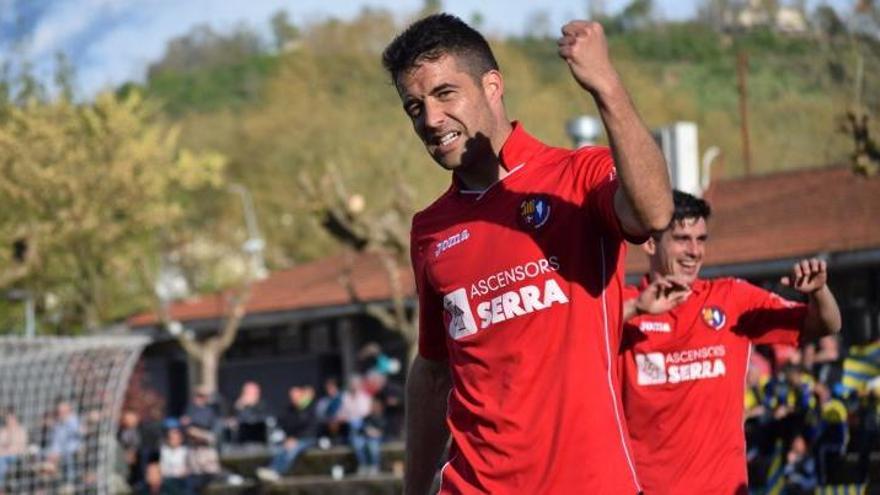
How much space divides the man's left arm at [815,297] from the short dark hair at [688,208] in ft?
2.19

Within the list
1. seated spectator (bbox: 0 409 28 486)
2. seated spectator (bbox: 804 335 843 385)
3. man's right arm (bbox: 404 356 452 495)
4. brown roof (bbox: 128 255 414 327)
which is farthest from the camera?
brown roof (bbox: 128 255 414 327)

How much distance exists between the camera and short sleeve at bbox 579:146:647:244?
4762mm

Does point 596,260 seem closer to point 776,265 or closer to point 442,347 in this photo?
point 442,347

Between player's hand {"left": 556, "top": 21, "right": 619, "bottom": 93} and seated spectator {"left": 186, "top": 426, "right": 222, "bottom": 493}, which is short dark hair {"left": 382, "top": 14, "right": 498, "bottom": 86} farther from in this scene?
seated spectator {"left": 186, "top": 426, "right": 222, "bottom": 493}

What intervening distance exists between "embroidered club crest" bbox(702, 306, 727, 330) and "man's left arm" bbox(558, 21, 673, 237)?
3511 millimetres

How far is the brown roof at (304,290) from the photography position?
134 ft

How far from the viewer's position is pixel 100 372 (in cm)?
2420

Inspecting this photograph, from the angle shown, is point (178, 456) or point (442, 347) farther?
point (178, 456)

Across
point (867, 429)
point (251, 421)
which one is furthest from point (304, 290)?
point (867, 429)

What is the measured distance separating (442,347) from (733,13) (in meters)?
18.3

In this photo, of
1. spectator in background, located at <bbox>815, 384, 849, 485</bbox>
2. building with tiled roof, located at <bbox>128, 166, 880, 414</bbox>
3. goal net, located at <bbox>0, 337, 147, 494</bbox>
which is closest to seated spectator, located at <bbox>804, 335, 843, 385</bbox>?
spectator in background, located at <bbox>815, 384, 849, 485</bbox>

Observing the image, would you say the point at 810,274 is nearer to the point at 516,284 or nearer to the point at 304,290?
the point at 516,284

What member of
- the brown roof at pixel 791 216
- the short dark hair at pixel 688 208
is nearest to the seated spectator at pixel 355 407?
the brown roof at pixel 791 216

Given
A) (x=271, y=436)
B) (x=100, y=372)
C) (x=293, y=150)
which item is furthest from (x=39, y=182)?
(x=293, y=150)
